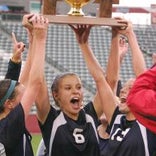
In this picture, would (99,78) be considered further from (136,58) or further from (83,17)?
(83,17)

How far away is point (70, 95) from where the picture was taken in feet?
8.58

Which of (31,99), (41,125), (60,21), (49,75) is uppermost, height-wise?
(60,21)

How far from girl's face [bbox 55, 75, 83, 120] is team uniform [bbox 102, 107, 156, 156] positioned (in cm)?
24

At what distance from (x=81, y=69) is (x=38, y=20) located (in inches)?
602

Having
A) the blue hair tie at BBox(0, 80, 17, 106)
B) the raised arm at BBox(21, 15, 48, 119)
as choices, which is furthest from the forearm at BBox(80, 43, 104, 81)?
the blue hair tie at BBox(0, 80, 17, 106)

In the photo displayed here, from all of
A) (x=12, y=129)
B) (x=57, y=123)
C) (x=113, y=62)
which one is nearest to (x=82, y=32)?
(x=113, y=62)

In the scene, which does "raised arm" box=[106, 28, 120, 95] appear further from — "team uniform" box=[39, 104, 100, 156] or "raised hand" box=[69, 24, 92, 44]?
"team uniform" box=[39, 104, 100, 156]

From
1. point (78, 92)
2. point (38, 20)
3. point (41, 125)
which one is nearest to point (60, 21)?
point (38, 20)

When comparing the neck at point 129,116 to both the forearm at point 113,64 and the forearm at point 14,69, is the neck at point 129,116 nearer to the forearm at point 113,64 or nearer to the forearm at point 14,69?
the forearm at point 113,64

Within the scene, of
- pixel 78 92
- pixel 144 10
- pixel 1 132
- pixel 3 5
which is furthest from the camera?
pixel 144 10

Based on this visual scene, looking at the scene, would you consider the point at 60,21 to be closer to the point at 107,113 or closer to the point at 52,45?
the point at 107,113

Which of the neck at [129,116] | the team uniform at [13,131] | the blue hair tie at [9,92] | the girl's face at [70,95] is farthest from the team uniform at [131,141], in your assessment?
the blue hair tie at [9,92]

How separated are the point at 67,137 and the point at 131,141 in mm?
340

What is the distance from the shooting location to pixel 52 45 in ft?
63.3
